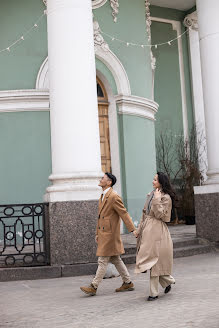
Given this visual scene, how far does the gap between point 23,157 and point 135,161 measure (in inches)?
119

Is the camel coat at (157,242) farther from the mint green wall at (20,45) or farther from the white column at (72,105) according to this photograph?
the mint green wall at (20,45)

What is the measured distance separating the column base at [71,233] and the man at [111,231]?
1371 mm

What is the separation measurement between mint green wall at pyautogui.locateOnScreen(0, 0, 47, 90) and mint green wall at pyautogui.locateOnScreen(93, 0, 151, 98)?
170 centimetres

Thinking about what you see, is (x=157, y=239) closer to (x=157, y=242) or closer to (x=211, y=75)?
(x=157, y=242)

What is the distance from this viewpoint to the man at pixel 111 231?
6848 millimetres

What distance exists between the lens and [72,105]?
864 cm

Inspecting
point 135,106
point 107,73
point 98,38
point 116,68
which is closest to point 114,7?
point 98,38

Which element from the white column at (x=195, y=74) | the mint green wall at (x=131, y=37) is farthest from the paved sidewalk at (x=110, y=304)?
the white column at (x=195, y=74)

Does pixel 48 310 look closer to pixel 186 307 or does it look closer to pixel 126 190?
pixel 186 307

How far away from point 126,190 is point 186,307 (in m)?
7.68

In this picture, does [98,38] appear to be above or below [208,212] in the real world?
above

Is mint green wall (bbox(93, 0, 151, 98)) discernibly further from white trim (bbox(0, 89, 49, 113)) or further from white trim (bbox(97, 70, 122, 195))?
white trim (bbox(0, 89, 49, 113))

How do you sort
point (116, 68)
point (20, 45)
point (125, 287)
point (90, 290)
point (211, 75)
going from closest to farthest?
point (90, 290) < point (125, 287) < point (211, 75) < point (20, 45) < point (116, 68)

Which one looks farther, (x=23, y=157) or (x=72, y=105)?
(x=23, y=157)
